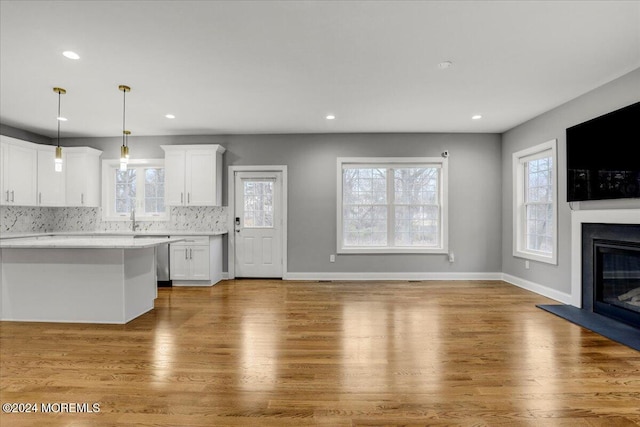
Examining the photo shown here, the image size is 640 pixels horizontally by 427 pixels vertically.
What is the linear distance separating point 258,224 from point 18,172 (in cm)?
375

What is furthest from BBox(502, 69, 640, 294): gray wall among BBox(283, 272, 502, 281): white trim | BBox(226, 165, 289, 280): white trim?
BBox(226, 165, 289, 280): white trim

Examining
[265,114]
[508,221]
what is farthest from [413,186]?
[265,114]

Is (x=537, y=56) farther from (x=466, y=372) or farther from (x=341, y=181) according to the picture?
(x=341, y=181)

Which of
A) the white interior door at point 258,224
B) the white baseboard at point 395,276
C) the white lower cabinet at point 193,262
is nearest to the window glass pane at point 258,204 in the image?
the white interior door at point 258,224

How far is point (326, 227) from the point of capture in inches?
225

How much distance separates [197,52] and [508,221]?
17.2 ft

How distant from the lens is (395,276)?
18.6 ft

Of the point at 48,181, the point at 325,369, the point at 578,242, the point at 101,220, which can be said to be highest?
the point at 48,181

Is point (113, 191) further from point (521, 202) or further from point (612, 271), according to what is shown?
point (612, 271)

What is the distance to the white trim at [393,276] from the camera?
563 centimetres

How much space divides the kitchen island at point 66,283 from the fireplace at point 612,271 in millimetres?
4878

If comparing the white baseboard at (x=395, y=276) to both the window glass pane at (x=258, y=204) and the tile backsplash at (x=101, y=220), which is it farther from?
→ the tile backsplash at (x=101, y=220)

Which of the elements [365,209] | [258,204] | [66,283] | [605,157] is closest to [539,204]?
[605,157]

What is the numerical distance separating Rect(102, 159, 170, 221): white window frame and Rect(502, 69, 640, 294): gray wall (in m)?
5.96
